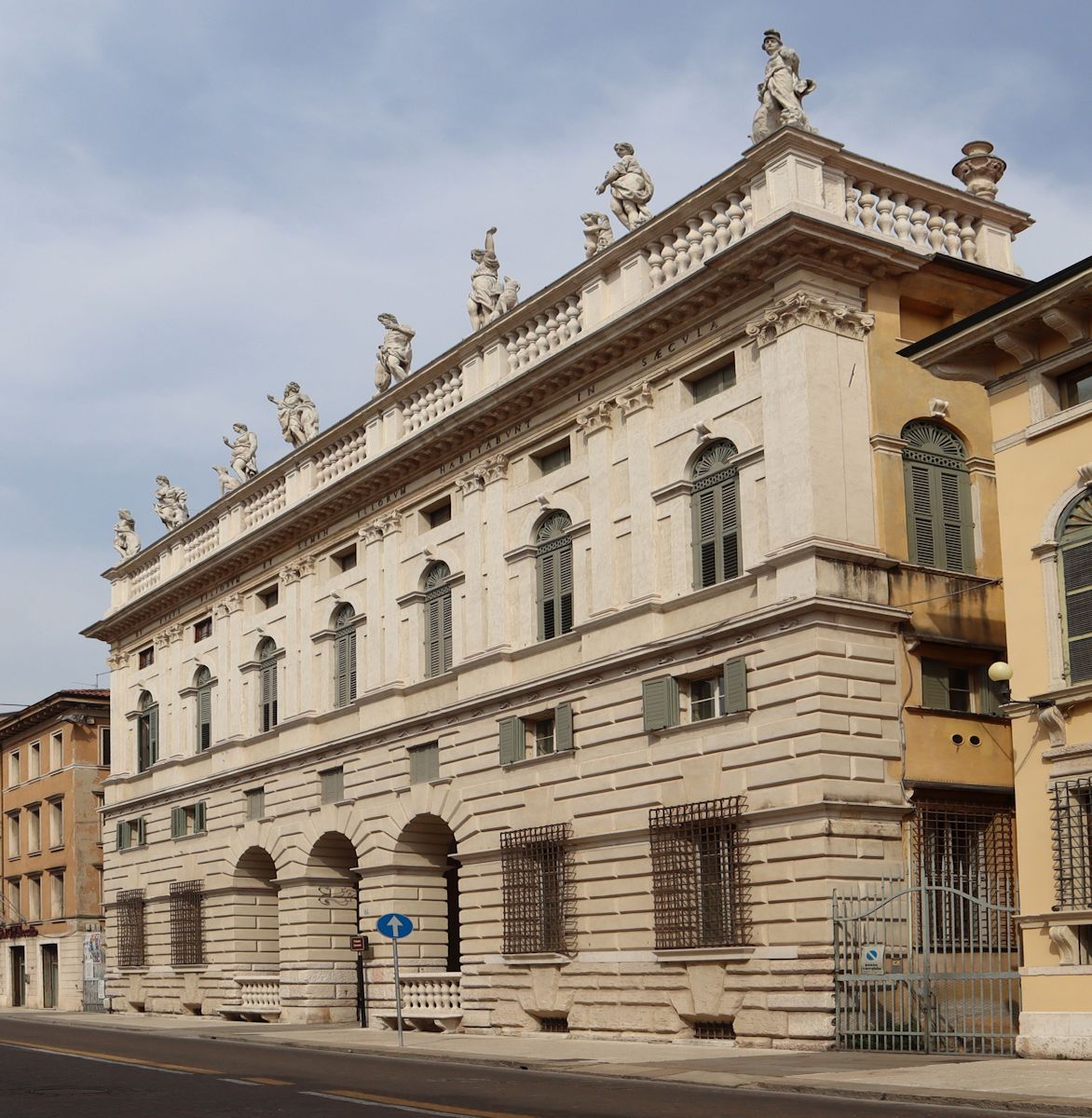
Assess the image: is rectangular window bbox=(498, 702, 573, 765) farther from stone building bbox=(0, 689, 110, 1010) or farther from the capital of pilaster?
stone building bbox=(0, 689, 110, 1010)

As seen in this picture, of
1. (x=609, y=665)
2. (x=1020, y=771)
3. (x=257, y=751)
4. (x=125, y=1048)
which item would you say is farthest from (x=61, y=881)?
(x=1020, y=771)

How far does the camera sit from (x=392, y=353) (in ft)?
135

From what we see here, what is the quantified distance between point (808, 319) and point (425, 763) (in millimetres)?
14302

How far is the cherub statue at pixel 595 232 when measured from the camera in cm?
3425

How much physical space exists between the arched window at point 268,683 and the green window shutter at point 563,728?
45.7ft

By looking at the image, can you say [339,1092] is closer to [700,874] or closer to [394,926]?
[700,874]

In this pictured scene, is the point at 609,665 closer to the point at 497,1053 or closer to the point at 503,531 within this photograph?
the point at 503,531

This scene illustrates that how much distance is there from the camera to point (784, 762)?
90.9 ft

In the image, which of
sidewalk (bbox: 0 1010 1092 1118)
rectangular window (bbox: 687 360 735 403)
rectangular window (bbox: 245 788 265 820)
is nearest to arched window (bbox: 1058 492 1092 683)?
sidewalk (bbox: 0 1010 1092 1118)

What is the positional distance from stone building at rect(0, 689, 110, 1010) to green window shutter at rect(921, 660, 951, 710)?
41218 millimetres

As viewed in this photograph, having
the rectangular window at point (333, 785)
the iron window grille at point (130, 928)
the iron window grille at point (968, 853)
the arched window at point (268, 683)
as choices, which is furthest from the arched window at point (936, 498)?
the iron window grille at point (130, 928)

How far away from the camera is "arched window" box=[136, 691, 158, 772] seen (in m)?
52.7

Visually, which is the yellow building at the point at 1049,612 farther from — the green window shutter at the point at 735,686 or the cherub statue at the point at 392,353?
the cherub statue at the point at 392,353

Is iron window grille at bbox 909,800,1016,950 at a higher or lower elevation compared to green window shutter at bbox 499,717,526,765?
lower
